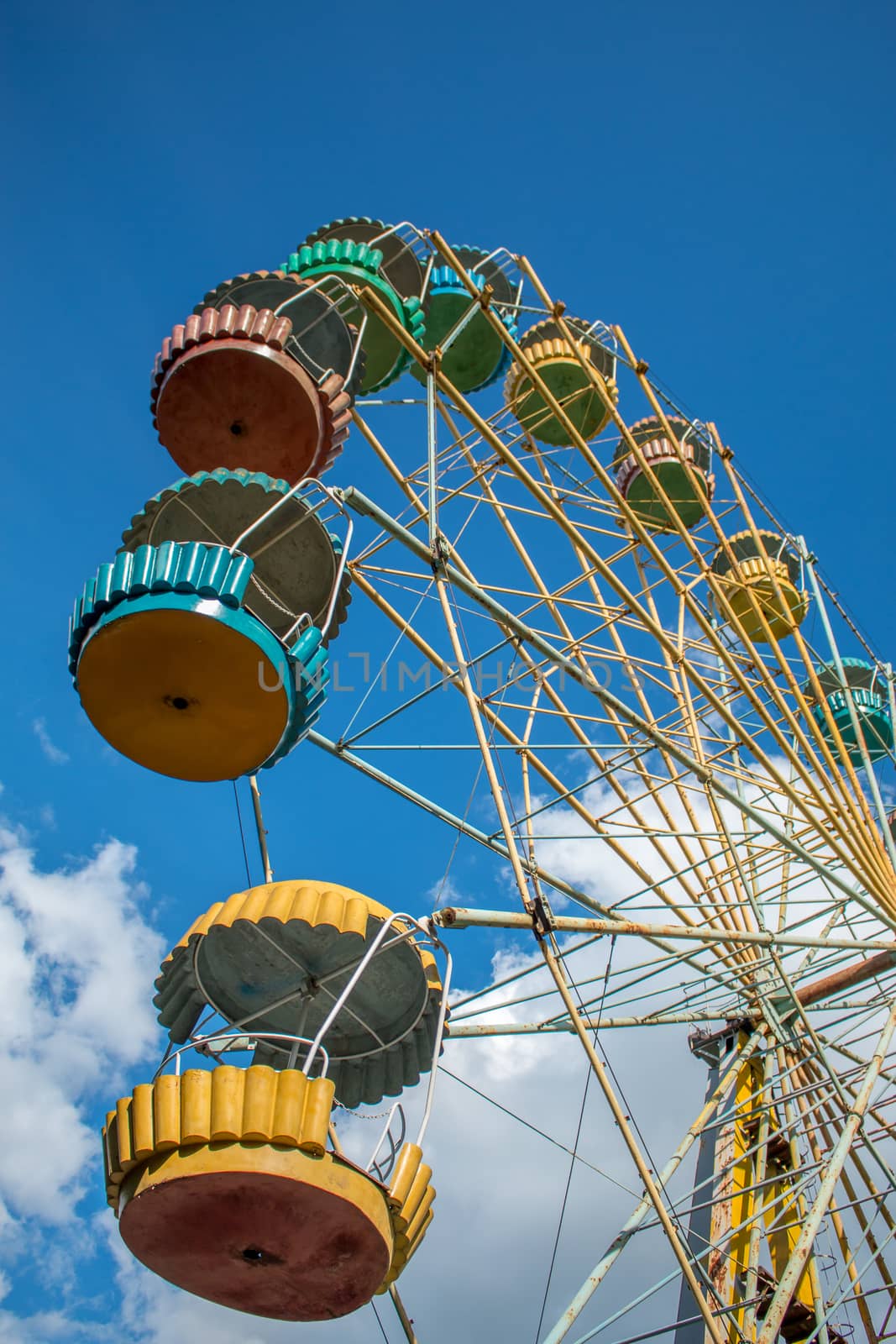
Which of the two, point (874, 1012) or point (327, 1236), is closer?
point (327, 1236)

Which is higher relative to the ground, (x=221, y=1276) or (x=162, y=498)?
(x=162, y=498)

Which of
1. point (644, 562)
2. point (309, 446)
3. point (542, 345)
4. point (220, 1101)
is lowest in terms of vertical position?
point (220, 1101)

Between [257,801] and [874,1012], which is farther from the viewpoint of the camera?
[874,1012]

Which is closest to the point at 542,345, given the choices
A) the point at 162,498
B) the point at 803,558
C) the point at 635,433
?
the point at 635,433

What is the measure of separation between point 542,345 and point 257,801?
8.56 metres

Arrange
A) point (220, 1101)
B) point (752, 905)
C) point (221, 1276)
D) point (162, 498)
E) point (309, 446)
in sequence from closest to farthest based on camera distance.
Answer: point (220, 1101) → point (221, 1276) → point (162, 498) → point (309, 446) → point (752, 905)

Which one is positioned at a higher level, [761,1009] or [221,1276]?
[761,1009]

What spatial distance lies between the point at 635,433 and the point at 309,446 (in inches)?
351

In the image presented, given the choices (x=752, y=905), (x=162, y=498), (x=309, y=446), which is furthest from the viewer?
(x=752, y=905)

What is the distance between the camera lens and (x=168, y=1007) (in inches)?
396

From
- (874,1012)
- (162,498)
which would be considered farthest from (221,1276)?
(874,1012)

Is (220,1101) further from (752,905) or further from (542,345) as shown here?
(542,345)

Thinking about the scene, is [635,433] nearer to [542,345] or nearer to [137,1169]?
[542,345]

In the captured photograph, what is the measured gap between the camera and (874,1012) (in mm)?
13641
